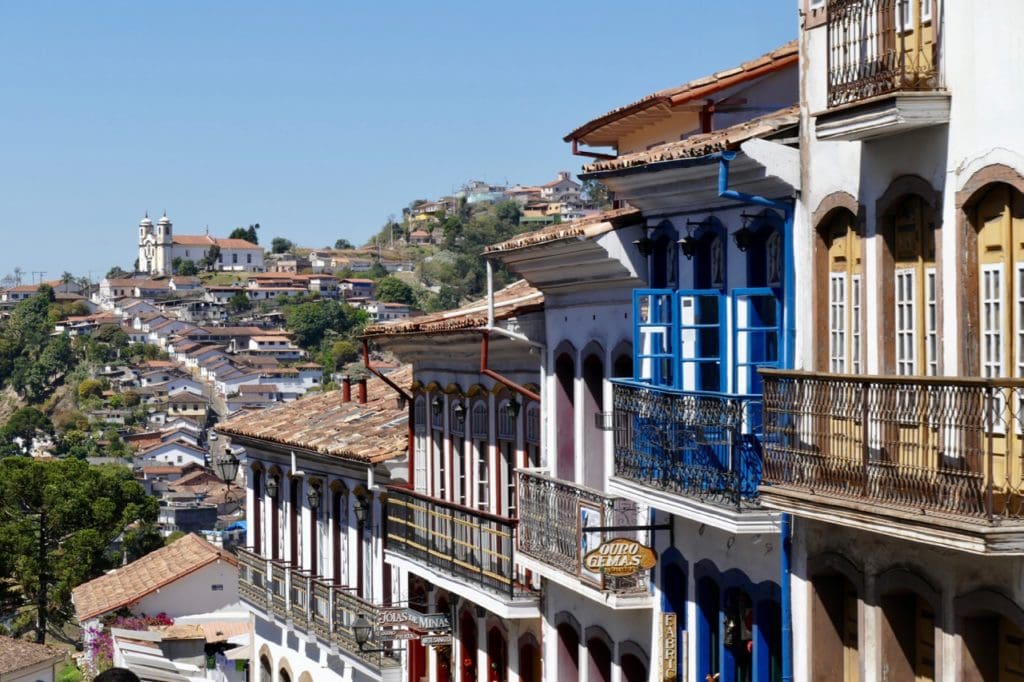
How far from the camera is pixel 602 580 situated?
2002cm

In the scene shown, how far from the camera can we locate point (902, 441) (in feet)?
43.6

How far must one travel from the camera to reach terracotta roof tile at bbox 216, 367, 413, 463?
31.1m

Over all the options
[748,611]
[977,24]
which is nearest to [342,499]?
[748,611]

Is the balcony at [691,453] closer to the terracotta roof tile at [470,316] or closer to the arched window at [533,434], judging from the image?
the terracotta roof tile at [470,316]

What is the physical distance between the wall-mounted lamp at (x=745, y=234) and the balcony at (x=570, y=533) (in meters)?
3.61

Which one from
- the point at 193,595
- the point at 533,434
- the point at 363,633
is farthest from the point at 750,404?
the point at 193,595

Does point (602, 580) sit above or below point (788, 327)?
below

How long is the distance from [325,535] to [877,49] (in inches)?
856

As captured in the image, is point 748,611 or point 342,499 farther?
point 342,499

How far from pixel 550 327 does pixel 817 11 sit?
8059mm

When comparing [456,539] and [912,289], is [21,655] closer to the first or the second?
[456,539]

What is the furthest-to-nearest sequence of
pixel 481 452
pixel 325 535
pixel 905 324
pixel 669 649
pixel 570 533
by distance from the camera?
pixel 325 535, pixel 481 452, pixel 570 533, pixel 669 649, pixel 905 324

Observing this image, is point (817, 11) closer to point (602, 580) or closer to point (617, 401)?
point (617, 401)

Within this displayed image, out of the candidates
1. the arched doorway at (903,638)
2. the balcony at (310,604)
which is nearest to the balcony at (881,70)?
the arched doorway at (903,638)
